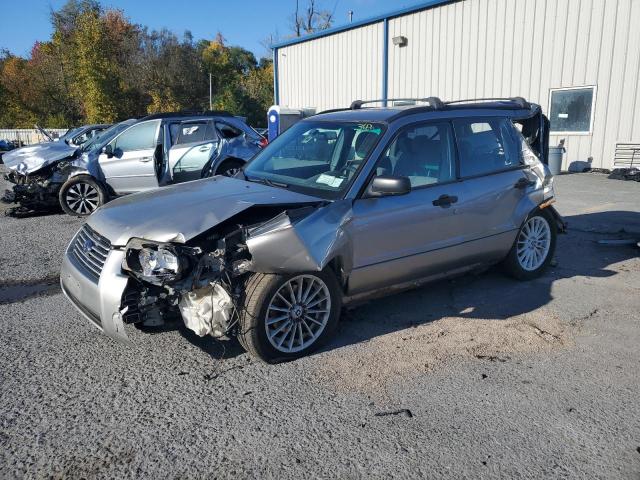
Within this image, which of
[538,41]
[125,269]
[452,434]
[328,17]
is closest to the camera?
[452,434]

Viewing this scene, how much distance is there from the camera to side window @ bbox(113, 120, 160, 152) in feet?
30.8

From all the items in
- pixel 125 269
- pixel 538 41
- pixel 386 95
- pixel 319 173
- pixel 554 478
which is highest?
pixel 538 41

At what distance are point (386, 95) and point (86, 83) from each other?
94.4 ft

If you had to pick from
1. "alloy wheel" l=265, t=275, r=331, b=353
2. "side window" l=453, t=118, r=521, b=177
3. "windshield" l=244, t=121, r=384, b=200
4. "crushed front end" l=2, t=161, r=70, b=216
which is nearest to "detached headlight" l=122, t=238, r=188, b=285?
"alloy wheel" l=265, t=275, r=331, b=353

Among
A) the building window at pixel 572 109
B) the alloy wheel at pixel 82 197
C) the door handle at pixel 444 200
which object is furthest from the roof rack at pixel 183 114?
the building window at pixel 572 109

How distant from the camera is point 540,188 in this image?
5.34 meters

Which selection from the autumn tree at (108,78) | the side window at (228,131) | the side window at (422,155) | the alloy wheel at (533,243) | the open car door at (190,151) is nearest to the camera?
the side window at (422,155)

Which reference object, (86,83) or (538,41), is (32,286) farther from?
(86,83)

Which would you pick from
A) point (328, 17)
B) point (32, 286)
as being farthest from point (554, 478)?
point (328, 17)

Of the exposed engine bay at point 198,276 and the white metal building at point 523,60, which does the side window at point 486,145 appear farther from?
the white metal building at point 523,60

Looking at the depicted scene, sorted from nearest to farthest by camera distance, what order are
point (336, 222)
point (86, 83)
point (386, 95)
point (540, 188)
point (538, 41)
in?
point (336, 222), point (540, 188), point (538, 41), point (386, 95), point (86, 83)

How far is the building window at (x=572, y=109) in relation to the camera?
46.8ft

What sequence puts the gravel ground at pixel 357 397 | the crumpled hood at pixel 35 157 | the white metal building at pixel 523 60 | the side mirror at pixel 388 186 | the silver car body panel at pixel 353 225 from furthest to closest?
the white metal building at pixel 523 60 → the crumpled hood at pixel 35 157 → the side mirror at pixel 388 186 → the silver car body panel at pixel 353 225 → the gravel ground at pixel 357 397

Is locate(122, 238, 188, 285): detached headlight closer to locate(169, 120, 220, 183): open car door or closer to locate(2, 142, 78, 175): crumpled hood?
locate(169, 120, 220, 183): open car door
